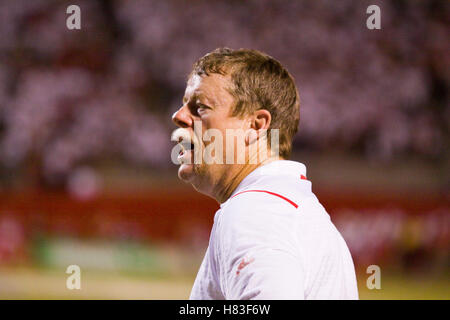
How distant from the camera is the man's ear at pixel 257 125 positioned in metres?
1.96

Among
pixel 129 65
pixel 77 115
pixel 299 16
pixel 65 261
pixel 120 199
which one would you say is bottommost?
pixel 65 261

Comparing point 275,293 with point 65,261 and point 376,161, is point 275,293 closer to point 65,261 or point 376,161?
point 65,261

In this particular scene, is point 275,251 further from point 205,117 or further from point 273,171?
point 205,117

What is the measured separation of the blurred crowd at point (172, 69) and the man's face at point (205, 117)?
406 inches

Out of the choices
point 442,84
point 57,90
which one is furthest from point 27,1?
point 442,84

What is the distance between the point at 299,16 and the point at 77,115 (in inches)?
227

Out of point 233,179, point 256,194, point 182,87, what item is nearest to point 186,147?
point 233,179

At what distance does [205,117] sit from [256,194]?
0.48 meters

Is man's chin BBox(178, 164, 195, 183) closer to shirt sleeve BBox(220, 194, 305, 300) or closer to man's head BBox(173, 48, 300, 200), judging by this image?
man's head BBox(173, 48, 300, 200)

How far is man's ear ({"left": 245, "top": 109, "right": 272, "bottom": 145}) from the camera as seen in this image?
1.96m

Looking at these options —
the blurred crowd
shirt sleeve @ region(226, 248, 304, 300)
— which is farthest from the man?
the blurred crowd

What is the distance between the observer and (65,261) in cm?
852

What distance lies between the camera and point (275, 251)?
4.68ft
